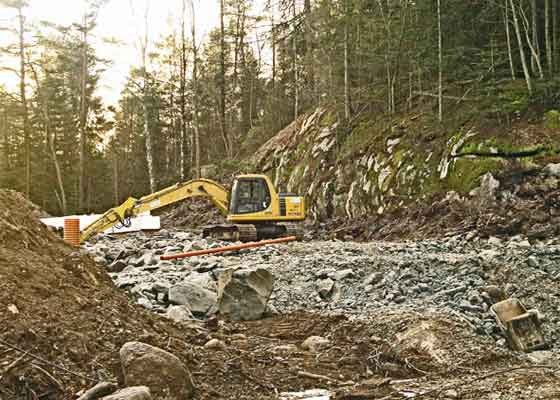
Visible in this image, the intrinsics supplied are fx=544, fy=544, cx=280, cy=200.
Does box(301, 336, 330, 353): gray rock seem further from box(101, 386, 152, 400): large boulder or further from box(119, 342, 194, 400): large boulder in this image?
box(101, 386, 152, 400): large boulder

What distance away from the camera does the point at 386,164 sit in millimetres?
15836

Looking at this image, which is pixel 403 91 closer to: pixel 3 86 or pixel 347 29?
pixel 347 29

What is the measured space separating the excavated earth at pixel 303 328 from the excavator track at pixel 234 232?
5.98 metres

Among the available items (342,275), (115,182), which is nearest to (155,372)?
(342,275)

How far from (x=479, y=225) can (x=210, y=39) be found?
85.8ft

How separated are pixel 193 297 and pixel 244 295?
71 cm

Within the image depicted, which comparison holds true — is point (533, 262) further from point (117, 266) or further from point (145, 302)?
point (117, 266)

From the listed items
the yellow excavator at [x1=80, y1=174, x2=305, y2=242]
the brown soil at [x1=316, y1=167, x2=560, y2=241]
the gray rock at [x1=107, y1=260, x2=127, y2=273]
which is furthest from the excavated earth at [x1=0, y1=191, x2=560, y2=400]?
the yellow excavator at [x1=80, y1=174, x2=305, y2=242]

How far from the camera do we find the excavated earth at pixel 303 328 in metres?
3.59

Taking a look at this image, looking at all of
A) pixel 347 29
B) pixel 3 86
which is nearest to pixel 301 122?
pixel 347 29

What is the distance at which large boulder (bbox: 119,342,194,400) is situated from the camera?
11.5 feet

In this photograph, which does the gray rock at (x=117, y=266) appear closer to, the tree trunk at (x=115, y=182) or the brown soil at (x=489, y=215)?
the brown soil at (x=489, y=215)

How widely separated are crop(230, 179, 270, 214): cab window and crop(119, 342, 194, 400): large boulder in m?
11.2

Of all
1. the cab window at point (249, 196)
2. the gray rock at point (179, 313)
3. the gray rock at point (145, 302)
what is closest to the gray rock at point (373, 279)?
the gray rock at point (179, 313)
